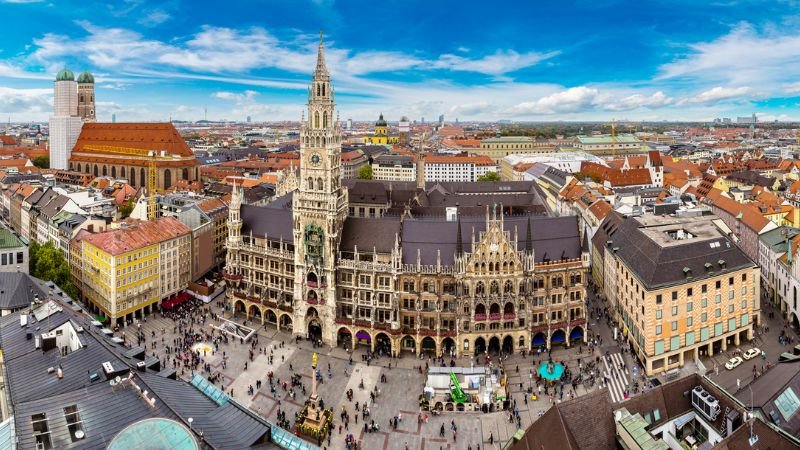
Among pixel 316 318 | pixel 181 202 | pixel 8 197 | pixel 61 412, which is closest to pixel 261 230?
pixel 316 318

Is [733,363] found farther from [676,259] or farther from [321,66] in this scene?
[321,66]

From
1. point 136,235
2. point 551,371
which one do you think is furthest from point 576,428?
point 136,235

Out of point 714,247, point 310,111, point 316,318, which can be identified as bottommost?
point 316,318

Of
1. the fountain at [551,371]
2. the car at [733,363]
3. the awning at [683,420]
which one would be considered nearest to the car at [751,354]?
the car at [733,363]

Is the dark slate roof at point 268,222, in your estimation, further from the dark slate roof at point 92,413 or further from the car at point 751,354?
the car at point 751,354

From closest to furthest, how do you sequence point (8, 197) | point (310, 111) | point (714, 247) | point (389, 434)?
point (389, 434) < point (714, 247) < point (310, 111) < point (8, 197)

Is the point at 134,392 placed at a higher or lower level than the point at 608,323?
higher

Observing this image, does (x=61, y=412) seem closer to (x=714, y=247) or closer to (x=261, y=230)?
(x=261, y=230)

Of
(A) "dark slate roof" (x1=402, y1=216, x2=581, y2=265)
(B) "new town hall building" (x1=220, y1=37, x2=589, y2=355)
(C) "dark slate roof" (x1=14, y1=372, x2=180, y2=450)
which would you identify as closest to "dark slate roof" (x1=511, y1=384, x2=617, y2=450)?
(C) "dark slate roof" (x1=14, y1=372, x2=180, y2=450)
